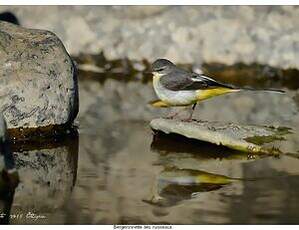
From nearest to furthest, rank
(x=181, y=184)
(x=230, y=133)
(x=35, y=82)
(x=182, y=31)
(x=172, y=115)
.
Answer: (x=181, y=184), (x=230, y=133), (x=35, y=82), (x=172, y=115), (x=182, y=31)

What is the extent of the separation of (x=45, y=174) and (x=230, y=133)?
6.19 feet

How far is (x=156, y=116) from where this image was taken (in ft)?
33.9

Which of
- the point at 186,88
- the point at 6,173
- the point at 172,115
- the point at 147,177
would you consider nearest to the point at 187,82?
the point at 186,88

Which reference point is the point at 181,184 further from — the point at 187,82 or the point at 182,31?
the point at 182,31

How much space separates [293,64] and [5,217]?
7279 millimetres

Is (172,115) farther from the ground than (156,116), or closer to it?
farther from the ground

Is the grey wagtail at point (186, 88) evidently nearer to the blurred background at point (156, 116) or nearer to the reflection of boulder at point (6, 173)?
the blurred background at point (156, 116)

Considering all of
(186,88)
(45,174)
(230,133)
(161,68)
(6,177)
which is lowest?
(45,174)

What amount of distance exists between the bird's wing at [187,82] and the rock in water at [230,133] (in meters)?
0.35

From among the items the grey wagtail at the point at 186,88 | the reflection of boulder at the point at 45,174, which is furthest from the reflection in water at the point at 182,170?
the reflection of boulder at the point at 45,174

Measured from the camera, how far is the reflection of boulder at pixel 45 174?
275 inches
